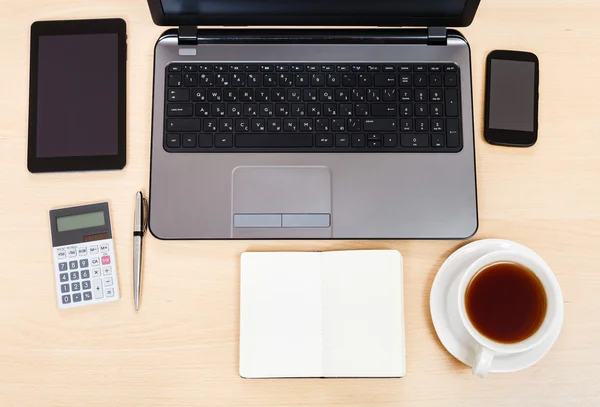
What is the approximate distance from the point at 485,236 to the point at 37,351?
599 mm

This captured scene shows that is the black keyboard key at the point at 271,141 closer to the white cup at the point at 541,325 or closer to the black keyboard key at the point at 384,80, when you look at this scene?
the black keyboard key at the point at 384,80

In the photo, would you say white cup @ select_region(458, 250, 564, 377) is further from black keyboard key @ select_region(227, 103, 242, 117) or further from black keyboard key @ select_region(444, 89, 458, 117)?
black keyboard key @ select_region(227, 103, 242, 117)

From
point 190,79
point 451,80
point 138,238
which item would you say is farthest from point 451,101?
point 138,238

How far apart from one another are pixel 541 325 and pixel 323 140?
1.13ft

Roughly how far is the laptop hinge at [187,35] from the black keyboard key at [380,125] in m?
0.26

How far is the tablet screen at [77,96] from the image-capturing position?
0.70 m

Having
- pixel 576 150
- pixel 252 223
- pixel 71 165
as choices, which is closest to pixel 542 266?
pixel 576 150

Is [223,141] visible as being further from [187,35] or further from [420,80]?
[420,80]

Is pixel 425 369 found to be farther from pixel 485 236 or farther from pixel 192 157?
pixel 192 157

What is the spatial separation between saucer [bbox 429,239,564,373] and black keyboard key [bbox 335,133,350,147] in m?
0.20


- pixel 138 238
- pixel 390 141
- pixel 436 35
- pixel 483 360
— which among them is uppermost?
pixel 436 35

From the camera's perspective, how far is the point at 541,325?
601 millimetres

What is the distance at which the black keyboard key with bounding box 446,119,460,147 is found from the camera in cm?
70

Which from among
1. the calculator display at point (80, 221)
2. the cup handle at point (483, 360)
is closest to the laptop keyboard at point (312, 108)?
the calculator display at point (80, 221)
